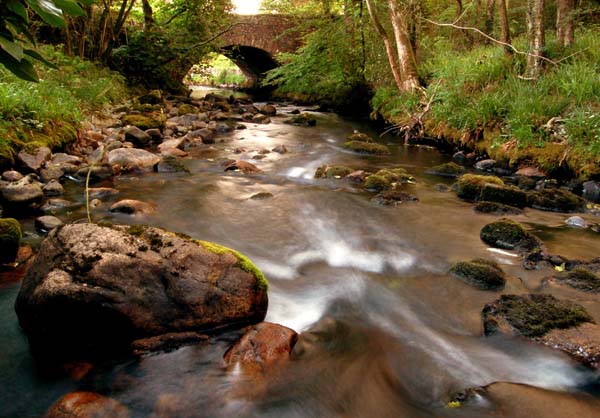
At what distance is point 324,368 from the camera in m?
2.60

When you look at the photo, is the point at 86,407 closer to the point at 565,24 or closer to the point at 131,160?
the point at 131,160

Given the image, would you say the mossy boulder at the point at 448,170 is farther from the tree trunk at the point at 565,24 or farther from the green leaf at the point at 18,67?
the green leaf at the point at 18,67

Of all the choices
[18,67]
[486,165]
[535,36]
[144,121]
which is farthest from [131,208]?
[535,36]

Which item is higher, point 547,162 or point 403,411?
point 547,162

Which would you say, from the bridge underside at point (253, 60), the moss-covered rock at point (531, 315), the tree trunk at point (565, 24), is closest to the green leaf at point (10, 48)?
the moss-covered rock at point (531, 315)

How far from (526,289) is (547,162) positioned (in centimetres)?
394

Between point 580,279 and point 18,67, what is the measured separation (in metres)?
3.79

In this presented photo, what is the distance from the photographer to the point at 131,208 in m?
5.03

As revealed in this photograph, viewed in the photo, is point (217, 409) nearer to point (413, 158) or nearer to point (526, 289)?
point (526, 289)

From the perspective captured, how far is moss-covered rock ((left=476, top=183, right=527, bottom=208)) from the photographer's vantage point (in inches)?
217

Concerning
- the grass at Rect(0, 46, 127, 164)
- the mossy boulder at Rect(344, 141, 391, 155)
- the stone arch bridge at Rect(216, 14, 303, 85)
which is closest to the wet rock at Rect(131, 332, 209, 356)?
the grass at Rect(0, 46, 127, 164)

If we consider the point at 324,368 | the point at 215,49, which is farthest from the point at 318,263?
the point at 215,49

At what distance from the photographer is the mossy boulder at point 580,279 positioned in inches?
133

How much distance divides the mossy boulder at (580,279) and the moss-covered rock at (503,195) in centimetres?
200
